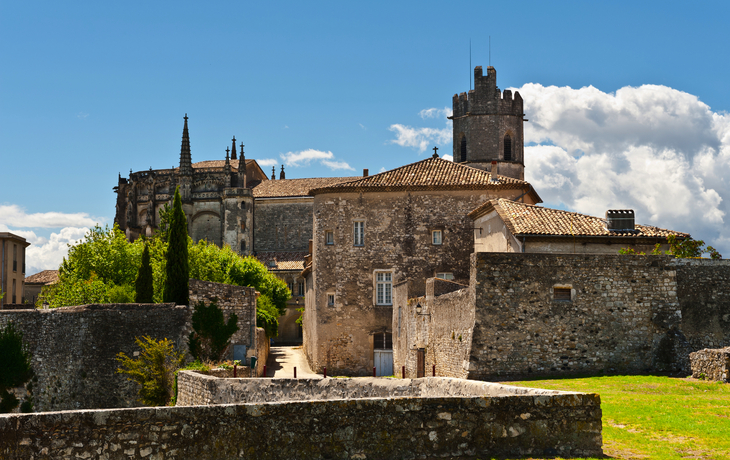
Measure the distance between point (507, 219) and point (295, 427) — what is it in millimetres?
19782

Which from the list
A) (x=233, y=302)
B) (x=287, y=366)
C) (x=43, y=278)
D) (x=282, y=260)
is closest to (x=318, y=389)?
(x=233, y=302)

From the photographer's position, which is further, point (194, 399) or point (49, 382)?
point (49, 382)

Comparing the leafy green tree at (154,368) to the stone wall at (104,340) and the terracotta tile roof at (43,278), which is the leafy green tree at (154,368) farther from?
the terracotta tile roof at (43,278)

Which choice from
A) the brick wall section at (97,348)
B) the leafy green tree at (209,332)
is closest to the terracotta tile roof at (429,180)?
the leafy green tree at (209,332)

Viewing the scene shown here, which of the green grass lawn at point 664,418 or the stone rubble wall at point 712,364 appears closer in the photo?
the green grass lawn at point 664,418

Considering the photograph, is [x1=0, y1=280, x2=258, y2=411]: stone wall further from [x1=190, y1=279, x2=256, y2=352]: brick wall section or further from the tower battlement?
the tower battlement

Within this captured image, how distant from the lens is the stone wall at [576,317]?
68.8ft

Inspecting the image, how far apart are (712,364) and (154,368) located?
17512mm

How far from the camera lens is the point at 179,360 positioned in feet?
85.1

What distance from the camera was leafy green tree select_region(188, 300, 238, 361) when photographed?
26.8 metres

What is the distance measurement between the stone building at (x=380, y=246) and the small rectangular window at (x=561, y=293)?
15390 mm

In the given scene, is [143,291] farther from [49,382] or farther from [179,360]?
[179,360]

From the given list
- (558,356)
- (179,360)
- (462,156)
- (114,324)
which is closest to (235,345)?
(179,360)

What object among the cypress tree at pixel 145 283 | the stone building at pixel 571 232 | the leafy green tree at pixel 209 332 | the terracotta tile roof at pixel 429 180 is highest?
the terracotta tile roof at pixel 429 180
